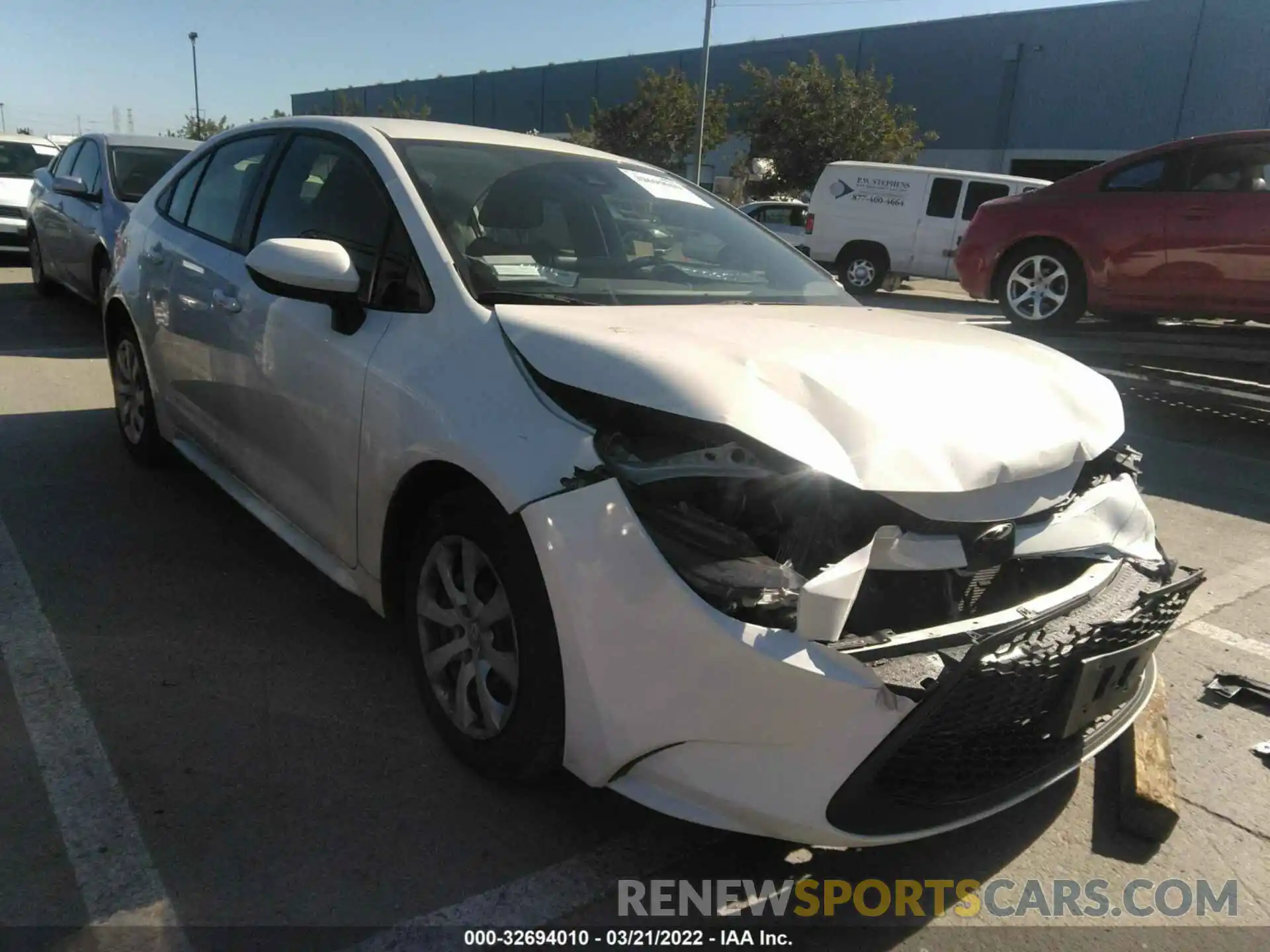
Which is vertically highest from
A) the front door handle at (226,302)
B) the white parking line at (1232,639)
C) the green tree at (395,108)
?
the green tree at (395,108)

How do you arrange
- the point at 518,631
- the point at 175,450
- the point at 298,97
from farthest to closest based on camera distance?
the point at 298,97, the point at 175,450, the point at 518,631

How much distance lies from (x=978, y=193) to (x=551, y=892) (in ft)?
53.6

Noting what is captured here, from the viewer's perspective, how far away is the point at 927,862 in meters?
2.34

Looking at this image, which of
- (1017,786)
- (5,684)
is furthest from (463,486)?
(5,684)

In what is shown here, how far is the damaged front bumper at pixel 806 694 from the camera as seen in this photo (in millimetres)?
1809

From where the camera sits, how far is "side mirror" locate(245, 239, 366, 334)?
2660 millimetres

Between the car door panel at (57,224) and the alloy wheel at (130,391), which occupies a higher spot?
the car door panel at (57,224)

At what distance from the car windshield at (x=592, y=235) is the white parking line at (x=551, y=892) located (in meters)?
1.42

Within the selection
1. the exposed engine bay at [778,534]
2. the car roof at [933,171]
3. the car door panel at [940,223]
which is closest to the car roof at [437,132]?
the exposed engine bay at [778,534]

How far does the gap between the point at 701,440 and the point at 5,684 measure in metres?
2.24

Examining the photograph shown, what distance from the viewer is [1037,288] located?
309 inches

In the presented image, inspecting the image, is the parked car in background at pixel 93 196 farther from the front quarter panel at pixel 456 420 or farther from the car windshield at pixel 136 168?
the front quarter panel at pixel 456 420

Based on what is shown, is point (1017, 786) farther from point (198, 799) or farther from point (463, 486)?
point (198, 799)
